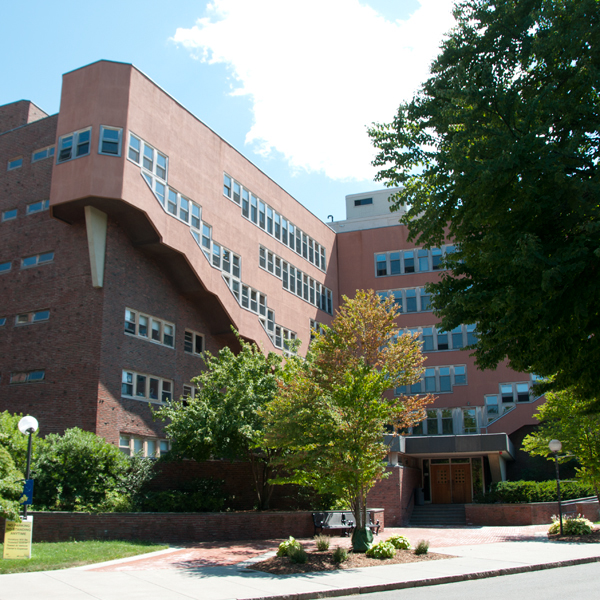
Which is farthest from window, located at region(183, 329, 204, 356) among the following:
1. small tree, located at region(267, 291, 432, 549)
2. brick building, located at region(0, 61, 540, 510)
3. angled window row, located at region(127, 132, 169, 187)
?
small tree, located at region(267, 291, 432, 549)

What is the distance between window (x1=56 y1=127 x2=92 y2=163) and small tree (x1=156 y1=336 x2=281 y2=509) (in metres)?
10.8

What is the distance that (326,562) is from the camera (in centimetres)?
1461

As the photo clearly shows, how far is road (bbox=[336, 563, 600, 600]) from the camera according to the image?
420 inches

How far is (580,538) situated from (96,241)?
68.2ft

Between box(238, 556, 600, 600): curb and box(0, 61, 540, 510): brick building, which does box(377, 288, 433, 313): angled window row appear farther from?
box(238, 556, 600, 600): curb

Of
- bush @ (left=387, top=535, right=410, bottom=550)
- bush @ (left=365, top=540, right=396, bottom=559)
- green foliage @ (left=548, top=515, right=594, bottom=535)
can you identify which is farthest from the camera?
green foliage @ (left=548, top=515, right=594, bottom=535)

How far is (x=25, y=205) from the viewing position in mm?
28328

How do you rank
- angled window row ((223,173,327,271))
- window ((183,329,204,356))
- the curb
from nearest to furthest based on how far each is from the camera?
the curb < window ((183,329,204,356)) < angled window row ((223,173,327,271))

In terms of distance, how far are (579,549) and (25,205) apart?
25735 millimetres

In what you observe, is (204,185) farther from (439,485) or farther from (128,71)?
(439,485)

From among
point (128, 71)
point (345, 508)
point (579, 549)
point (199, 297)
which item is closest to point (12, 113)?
point (128, 71)

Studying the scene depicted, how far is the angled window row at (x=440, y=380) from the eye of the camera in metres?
40.5

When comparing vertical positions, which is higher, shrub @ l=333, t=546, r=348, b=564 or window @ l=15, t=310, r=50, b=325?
window @ l=15, t=310, r=50, b=325

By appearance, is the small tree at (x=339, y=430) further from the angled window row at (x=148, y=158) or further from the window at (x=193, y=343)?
the angled window row at (x=148, y=158)
